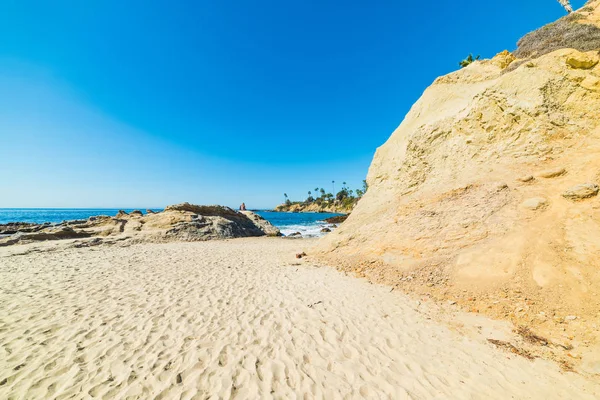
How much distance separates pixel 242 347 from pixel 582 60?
1501 centimetres

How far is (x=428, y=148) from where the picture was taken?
11.2m

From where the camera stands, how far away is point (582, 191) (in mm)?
6602

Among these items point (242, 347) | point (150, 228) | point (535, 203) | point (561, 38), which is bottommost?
point (242, 347)

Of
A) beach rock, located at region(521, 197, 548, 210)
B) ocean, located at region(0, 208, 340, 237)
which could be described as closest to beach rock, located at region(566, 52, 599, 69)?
beach rock, located at region(521, 197, 548, 210)

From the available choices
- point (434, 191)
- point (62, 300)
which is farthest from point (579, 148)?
point (62, 300)

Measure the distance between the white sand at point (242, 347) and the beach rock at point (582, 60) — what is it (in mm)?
10693

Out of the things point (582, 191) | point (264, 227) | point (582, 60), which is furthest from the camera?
point (264, 227)

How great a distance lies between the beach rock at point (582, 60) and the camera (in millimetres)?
8891

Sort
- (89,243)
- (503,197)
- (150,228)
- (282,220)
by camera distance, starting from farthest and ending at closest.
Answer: (282,220) < (150,228) < (89,243) < (503,197)

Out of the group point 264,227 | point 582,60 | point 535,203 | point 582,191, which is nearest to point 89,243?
point 264,227

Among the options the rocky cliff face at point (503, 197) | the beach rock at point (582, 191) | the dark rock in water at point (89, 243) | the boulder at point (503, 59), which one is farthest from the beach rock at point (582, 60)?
the dark rock in water at point (89, 243)

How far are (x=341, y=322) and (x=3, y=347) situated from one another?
6792mm

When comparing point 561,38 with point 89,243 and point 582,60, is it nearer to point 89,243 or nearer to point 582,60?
point 582,60

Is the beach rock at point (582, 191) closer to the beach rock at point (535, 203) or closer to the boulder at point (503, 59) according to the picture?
the beach rock at point (535, 203)
